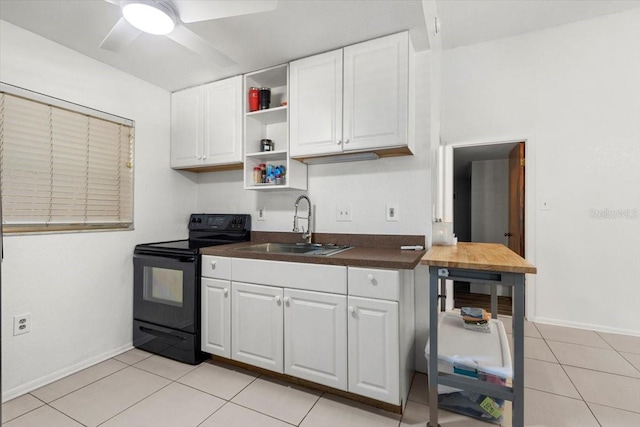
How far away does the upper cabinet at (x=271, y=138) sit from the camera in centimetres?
254

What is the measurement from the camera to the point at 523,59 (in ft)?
10.9

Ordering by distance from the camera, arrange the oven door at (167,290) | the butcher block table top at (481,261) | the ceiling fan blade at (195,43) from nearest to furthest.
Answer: the butcher block table top at (481,261) < the ceiling fan blade at (195,43) < the oven door at (167,290)

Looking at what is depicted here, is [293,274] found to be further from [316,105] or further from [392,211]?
[316,105]

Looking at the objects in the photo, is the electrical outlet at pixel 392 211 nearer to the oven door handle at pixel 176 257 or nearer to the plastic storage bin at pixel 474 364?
the plastic storage bin at pixel 474 364

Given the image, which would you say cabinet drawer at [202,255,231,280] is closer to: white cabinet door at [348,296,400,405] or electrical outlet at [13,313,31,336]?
white cabinet door at [348,296,400,405]

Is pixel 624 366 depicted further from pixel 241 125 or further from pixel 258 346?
pixel 241 125

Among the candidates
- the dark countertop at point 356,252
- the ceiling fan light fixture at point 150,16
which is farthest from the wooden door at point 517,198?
the ceiling fan light fixture at point 150,16

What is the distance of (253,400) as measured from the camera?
1.99 meters

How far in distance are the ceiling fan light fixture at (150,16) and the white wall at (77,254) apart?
3.25 feet

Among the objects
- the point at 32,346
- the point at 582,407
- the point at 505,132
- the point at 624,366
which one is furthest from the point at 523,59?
the point at 32,346

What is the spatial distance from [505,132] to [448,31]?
1.17 m

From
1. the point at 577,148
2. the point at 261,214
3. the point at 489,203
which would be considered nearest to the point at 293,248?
the point at 261,214

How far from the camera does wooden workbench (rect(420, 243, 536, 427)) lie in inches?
61.0

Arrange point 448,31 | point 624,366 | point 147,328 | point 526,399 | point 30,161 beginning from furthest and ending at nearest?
point 448,31 < point 147,328 < point 624,366 < point 30,161 < point 526,399
